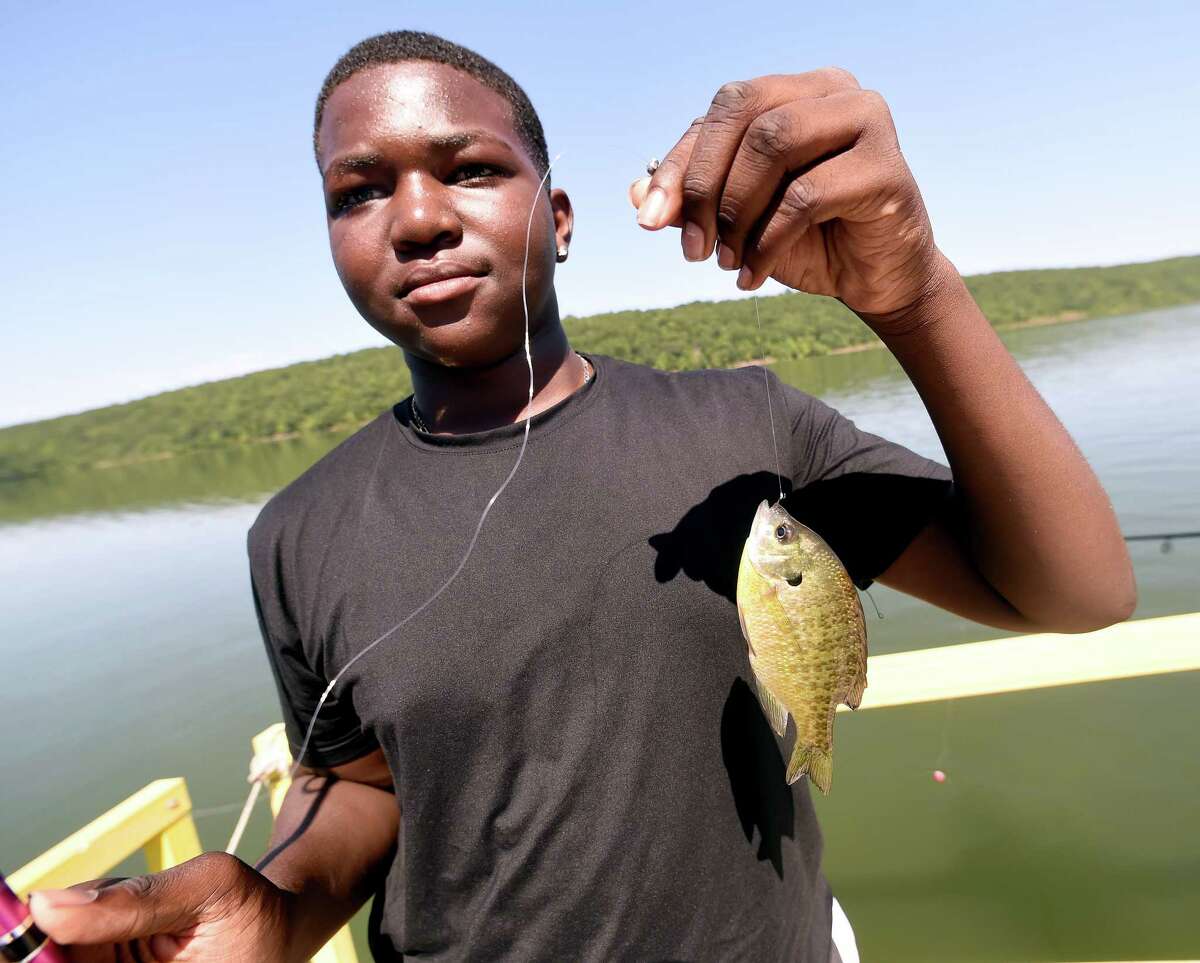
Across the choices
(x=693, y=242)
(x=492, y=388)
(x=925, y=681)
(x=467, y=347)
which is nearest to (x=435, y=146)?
(x=467, y=347)

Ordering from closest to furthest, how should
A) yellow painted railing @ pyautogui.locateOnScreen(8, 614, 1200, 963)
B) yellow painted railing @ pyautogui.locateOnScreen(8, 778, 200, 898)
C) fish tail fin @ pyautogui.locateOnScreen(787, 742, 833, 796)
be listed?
fish tail fin @ pyautogui.locateOnScreen(787, 742, 833, 796) < yellow painted railing @ pyautogui.locateOnScreen(8, 778, 200, 898) < yellow painted railing @ pyautogui.locateOnScreen(8, 614, 1200, 963)

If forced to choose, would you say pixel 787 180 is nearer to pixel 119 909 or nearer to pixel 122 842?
pixel 119 909

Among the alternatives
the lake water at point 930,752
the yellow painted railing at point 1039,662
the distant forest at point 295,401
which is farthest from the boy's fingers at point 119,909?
the distant forest at point 295,401

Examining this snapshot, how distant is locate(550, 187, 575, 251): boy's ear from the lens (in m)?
1.76

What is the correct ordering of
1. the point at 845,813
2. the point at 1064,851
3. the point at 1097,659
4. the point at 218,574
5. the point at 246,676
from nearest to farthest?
the point at 1097,659
the point at 1064,851
the point at 845,813
the point at 246,676
the point at 218,574

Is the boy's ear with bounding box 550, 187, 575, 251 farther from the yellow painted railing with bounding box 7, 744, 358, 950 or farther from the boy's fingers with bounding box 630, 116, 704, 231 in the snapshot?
the yellow painted railing with bounding box 7, 744, 358, 950

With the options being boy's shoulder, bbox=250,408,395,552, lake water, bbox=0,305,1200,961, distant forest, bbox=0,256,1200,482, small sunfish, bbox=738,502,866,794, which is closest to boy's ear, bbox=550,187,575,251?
boy's shoulder, bbox=250,408,395,552

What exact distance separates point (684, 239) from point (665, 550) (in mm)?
603

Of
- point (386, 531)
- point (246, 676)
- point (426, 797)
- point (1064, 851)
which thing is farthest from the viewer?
point (246, 676)

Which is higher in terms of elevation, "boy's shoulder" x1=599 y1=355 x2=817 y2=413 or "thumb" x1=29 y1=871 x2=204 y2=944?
"boy's shoulder" x1=599 y1=355 x2=817 y2=413

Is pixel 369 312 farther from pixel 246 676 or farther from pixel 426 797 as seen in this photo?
pixel 246 676

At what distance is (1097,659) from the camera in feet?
7.14

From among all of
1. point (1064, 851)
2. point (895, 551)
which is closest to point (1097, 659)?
point (895, 551)

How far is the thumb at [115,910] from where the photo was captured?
97 centimetres
